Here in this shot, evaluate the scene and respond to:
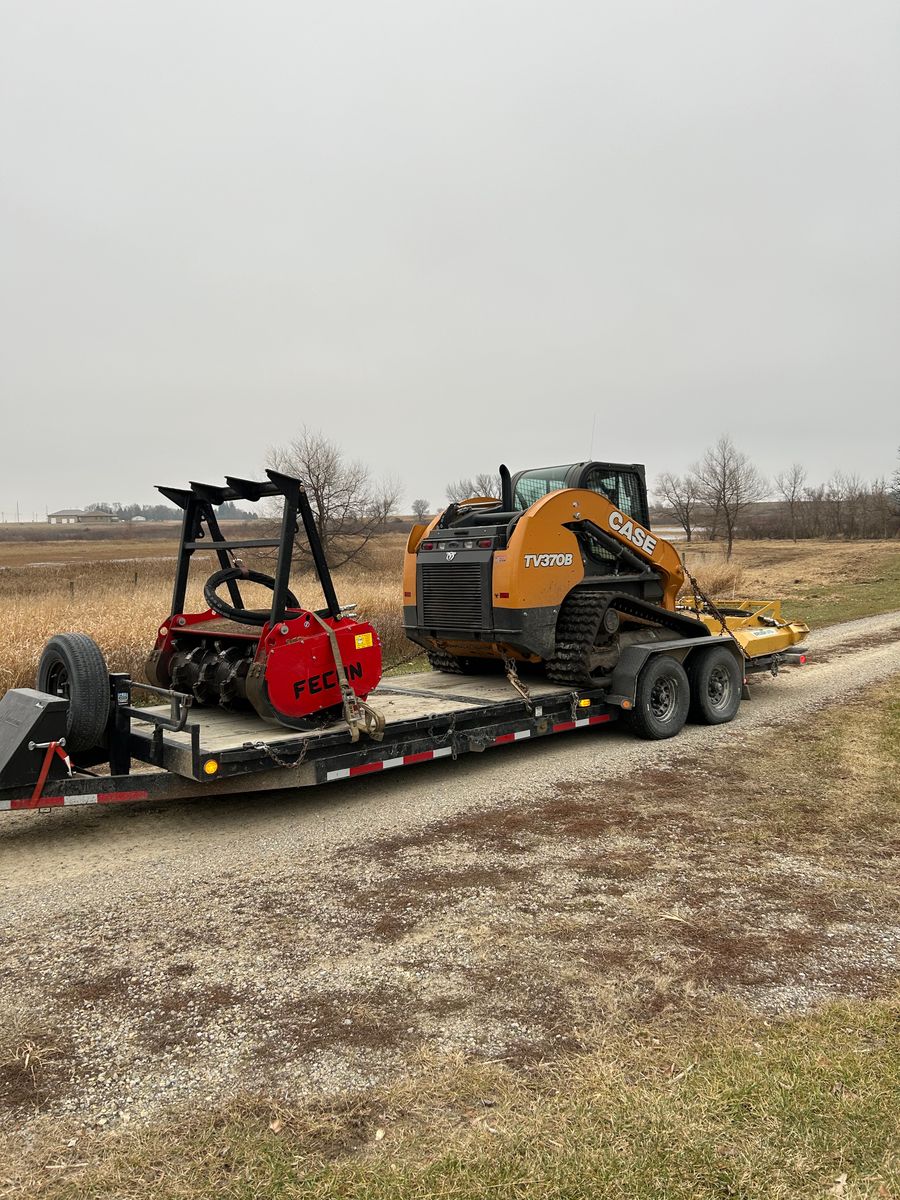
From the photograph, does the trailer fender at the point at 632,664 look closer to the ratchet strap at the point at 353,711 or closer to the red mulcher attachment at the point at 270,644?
the red mulcher attachment at the point at 270,644

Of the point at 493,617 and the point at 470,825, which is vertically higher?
the point at 493,617

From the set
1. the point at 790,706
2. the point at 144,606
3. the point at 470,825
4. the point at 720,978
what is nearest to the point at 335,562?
the point at 144,606

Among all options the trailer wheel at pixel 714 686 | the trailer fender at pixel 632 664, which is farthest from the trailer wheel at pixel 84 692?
the trailer wheel at pixel 714 686

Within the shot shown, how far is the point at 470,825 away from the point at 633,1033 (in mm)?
2725

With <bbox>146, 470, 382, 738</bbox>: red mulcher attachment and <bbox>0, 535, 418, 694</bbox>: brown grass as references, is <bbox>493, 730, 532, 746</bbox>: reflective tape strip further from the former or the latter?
<bbox>0, 535, 418, 694</bbox>: brown grass

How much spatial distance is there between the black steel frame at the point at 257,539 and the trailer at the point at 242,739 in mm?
968

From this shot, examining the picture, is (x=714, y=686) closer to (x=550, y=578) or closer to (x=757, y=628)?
(x=757, y=628)

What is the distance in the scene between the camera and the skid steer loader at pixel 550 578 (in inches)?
324

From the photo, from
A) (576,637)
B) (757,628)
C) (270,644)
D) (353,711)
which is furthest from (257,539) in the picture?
(757,628)

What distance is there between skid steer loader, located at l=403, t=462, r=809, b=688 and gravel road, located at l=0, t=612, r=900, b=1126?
143 centimetres

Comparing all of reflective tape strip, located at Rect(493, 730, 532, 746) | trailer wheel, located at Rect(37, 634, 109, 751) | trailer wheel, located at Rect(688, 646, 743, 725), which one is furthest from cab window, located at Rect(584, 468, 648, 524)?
trailer wheel, located at Rect(37, 634, 109, 751)

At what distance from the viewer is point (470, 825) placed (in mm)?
6199

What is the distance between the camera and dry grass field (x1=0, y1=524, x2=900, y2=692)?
12.0m

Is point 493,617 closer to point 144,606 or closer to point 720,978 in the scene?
point 720,978
